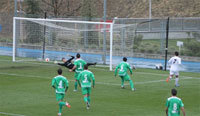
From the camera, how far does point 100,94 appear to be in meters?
23.5

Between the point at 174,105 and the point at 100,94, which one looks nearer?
the point at 174,105

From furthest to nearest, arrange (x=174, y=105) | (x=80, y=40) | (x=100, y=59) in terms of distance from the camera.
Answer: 1. (x=100, y=59)
2. (x=80, y=40)
3. (x=174, y=105)

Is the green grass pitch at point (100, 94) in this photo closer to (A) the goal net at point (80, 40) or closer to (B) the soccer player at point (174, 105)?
(A) the goal net at point (80, 40)

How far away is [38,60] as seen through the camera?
3894cm

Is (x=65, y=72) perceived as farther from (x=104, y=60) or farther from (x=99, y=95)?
(x=99, y=95)

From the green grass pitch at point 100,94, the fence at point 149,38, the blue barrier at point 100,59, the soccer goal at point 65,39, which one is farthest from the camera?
the soccer goal at point 65,39

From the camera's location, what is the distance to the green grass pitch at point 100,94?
19094mm

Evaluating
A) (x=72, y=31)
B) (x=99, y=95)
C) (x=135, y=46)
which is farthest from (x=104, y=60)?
(x=99, y=95)

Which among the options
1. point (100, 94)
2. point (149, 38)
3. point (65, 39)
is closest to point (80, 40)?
point (65, 39)

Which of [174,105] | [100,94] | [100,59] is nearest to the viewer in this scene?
[174,105]

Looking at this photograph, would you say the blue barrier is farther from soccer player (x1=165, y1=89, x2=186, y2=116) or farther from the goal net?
soccer player (x1=165, y1=89, x2=186, y2=116)

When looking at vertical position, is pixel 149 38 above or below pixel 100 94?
above

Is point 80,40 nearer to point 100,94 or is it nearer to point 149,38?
point 100,94

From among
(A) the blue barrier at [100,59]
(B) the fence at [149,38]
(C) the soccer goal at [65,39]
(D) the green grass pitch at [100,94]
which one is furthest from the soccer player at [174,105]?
(C) the soccer goal at [65,39]
